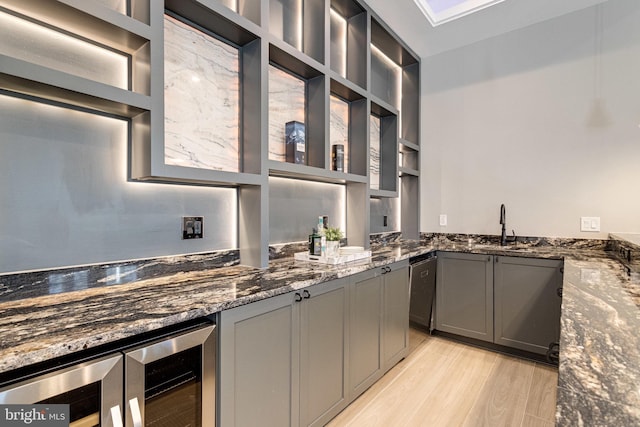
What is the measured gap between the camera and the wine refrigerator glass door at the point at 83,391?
2.50 feet

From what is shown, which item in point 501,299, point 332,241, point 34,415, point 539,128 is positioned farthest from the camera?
point 539,128

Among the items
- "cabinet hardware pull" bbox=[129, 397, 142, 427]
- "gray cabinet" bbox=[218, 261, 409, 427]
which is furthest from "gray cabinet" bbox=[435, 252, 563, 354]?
"cabinet hardware pull" bbox=[129, 397, 142, 427]

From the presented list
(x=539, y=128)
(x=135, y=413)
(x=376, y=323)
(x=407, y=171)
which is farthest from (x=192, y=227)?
(x=539, y=128)

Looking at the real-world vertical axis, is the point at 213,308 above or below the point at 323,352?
above

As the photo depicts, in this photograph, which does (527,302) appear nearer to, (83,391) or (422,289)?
(422,289)

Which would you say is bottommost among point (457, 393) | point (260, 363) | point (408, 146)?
point (457, 393)

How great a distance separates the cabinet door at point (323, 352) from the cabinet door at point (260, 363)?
7 centimetres

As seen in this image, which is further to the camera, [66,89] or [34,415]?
[66,89]

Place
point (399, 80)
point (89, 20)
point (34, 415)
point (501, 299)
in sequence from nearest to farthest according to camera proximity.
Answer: point (34, 415), point (89, 20), point (501, 299), point (399, 80)

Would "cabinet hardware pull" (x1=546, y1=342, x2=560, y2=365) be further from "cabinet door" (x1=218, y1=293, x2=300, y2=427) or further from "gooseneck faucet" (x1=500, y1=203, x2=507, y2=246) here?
"cabinet door" (x1=218, y1=293, x2=300, y2=427)

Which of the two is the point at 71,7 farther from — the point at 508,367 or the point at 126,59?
the point at 508,367

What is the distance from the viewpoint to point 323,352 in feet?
5.54

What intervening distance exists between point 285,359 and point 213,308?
51 centimetres

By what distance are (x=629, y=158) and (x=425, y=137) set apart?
5.62 feet
